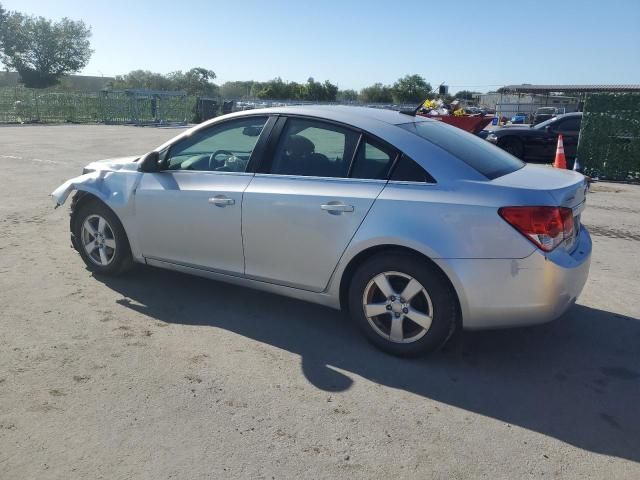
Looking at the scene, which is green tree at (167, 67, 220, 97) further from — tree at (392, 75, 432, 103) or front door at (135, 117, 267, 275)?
front door at (135, 117, 267, 275)

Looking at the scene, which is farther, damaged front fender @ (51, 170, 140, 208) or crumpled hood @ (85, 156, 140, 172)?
crumpled hood @ (85, 156, 140, 172)

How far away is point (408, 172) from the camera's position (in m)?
3.61

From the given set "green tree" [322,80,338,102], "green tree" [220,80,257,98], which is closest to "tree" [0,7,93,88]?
"green tree" [220,80,257,98]

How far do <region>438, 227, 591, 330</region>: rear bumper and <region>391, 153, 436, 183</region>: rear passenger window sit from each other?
1.85 ft

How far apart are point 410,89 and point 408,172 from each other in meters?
65.5

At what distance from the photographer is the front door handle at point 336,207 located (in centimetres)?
367

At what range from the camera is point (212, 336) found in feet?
13.2

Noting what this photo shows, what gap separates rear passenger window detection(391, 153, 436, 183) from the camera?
11.7 feet

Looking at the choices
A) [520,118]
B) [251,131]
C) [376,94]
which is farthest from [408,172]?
[376,94]

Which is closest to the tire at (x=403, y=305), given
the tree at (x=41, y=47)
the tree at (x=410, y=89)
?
the tree at (x=410, y=89)

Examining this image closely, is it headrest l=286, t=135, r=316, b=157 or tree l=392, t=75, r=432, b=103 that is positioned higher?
tree l=392, t=75, r=432, b=103

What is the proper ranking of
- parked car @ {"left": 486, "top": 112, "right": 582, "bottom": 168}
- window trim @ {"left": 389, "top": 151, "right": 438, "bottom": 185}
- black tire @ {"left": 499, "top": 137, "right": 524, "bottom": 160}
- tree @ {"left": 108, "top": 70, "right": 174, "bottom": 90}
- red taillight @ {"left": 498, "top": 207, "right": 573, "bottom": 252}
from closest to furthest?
red taillight @ {"left": 498, "top": 207, "right": 573, "bottom": 252} < window trim @ {"left": 389, "top": 151, "right": 438, "bottom": 185} < parked car @ {"left": 486, "top": 112, "right": 582, "bottom": 168} < black tire @ {"left": 499, "top": 137, "right": 524, "bottom": 160} < tree @ {"left": 108, "top": 70, "right": 174, "bottom": 90}

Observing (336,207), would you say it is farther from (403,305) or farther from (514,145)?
(514,145)

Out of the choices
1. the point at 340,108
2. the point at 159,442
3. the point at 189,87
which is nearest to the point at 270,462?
the point at 159,442
